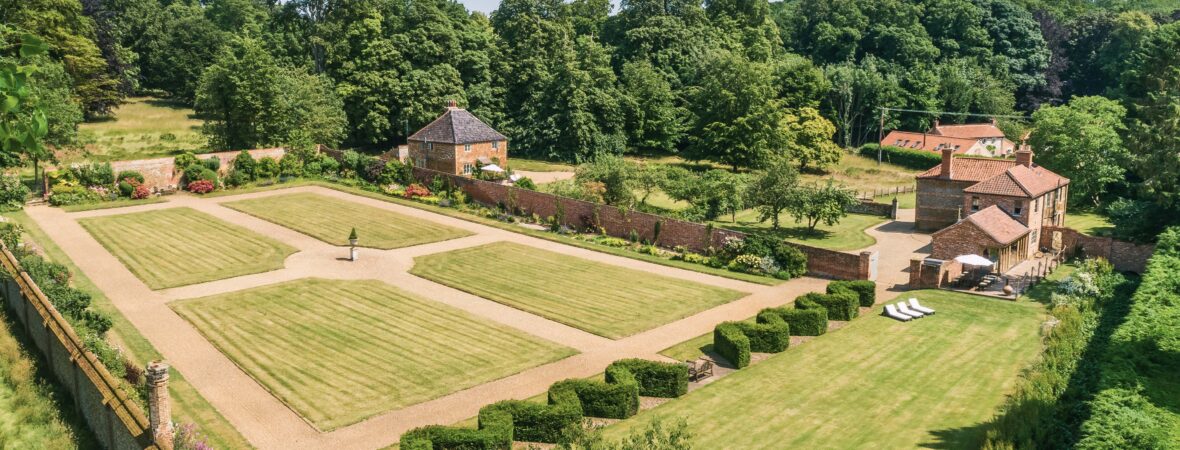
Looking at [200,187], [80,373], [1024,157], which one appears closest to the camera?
[80,373]

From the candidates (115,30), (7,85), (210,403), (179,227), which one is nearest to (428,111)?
(179,227)

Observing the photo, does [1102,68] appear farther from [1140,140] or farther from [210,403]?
[210,403]

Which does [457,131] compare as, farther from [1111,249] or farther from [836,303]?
[1111,249]

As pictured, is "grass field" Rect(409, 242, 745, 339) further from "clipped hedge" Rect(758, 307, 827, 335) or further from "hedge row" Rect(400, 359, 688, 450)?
"hedge row" Rect(400, 359, 688, 450)

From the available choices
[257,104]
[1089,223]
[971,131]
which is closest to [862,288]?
[1089,223]

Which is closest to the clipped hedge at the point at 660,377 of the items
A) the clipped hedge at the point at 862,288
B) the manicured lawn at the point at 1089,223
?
the clipped hedge at the point at 862,288

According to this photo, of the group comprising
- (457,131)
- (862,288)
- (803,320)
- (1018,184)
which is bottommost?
(803,320)

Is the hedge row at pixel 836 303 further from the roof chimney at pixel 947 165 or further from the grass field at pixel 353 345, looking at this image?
the roof chimney at pixel 947 165
